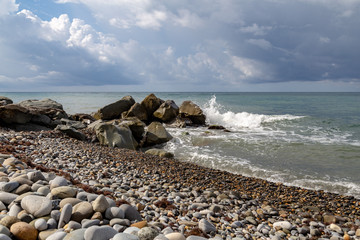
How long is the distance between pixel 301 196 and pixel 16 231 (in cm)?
670

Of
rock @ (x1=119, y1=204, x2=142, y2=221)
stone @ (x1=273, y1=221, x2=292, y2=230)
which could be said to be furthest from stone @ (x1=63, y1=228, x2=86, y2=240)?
stone @ (x1=273, y1=221, x2=292, y2=230)

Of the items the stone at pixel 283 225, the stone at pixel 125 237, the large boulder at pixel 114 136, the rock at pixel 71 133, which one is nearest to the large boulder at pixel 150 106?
the large boulder at pixel 114 136

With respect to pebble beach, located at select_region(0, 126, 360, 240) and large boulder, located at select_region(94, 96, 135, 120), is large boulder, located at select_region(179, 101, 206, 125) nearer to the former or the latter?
large boulder, located at select_region(94, 96, 135, 120)

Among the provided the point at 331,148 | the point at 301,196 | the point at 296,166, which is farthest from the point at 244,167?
the point at 331,148

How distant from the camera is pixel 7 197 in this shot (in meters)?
3.40

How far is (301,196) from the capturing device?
6.88 metres

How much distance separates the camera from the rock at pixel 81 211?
3174 millimetres

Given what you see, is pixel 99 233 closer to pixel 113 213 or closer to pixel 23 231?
pixel 113 213

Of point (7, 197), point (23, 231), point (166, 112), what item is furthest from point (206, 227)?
point (166, 112)

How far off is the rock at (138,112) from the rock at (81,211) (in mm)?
17519

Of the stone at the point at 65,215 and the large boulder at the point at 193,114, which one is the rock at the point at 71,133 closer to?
the stone at the point at 65,215

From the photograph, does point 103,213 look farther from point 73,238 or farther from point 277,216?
point 277,216

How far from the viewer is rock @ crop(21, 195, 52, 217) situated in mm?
3121

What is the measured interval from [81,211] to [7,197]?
1.09 metres
